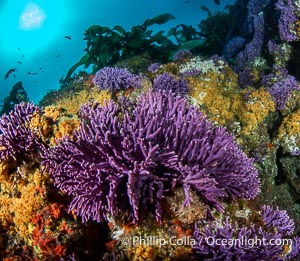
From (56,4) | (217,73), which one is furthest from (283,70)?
(56,4)

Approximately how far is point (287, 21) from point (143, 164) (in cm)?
511

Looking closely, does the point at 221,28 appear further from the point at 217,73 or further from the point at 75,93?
the point at 75,93

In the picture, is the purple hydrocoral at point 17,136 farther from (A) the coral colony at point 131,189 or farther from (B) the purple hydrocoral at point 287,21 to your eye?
(B) the purple hydrocoral at point 287,21

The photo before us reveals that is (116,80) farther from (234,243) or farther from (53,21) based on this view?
(53,21)

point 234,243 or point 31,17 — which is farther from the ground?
point 31,17

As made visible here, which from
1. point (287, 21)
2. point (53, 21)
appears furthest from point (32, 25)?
point (287, 21)

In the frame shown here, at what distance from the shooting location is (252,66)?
6.30 m

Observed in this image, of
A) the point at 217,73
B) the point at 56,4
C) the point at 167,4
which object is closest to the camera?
the point at 217,73

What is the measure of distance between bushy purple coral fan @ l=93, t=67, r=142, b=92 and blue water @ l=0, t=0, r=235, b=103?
71110 millimetres

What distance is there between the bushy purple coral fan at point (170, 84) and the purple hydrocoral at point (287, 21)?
2465 millimetres

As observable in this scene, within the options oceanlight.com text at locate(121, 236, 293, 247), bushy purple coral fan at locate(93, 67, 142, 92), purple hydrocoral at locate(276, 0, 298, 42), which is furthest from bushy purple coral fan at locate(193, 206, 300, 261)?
purple hydrocoral at locate(276, 0, 298, 42)

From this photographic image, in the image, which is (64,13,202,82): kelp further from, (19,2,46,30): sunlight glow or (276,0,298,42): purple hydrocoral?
(19,2,46,30): sunlight glow

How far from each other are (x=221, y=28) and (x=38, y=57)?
87071mm

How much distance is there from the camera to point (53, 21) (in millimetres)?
82875
